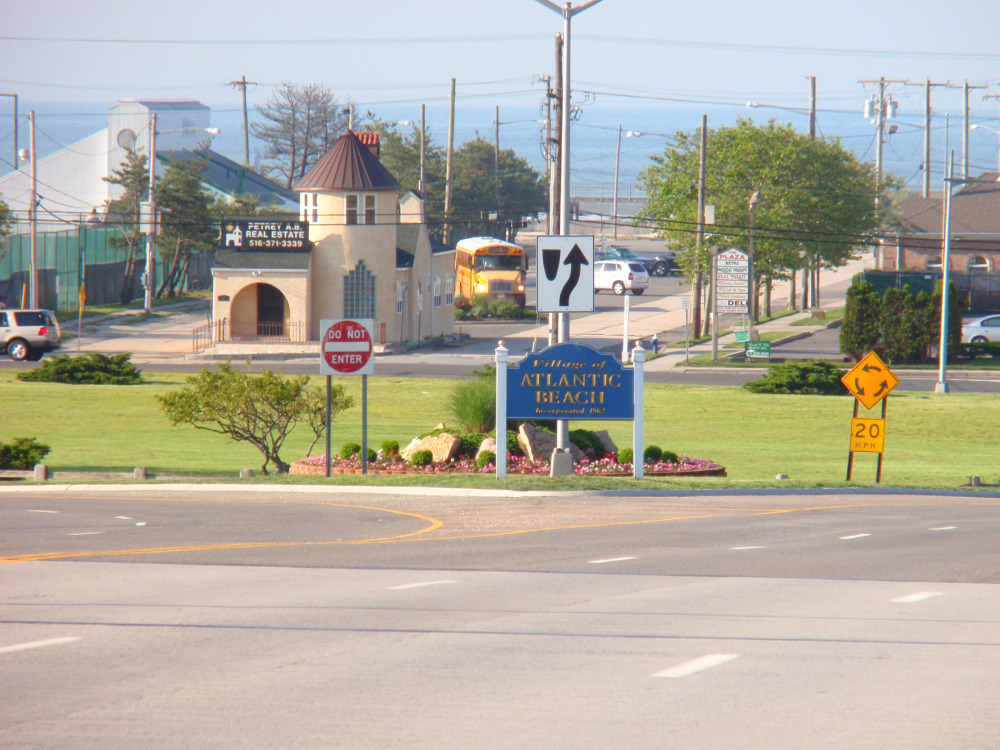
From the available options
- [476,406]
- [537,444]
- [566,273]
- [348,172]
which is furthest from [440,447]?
[348,172]

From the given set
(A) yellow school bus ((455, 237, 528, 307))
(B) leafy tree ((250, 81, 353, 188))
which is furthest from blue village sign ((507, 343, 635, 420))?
(B) leafy tree ((250, 81, 353, 188))

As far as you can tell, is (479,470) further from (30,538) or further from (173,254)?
(173,254)

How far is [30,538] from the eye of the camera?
12.6 metres

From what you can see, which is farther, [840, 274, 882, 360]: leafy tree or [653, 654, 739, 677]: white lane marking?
[840, 274, 882, 360]: leafy tree

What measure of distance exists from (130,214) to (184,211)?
10.5ft

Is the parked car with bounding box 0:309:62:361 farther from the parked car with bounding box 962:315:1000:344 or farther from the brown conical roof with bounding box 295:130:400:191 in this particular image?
the parked car with bounding box 962:315:1000:344

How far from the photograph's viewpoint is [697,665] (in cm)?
725

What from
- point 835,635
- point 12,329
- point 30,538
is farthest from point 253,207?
point 835,635

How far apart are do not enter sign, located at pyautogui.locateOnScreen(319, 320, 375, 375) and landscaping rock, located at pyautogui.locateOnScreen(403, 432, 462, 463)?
2.42m

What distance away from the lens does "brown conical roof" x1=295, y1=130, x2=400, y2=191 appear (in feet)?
167

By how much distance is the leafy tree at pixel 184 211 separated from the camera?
6425cm

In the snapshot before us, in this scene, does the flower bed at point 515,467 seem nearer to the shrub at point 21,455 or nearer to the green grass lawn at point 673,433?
the green grass lawn at point 673,433

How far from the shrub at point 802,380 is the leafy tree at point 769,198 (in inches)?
726

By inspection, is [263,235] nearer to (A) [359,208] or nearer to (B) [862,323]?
(A) [359,208]
